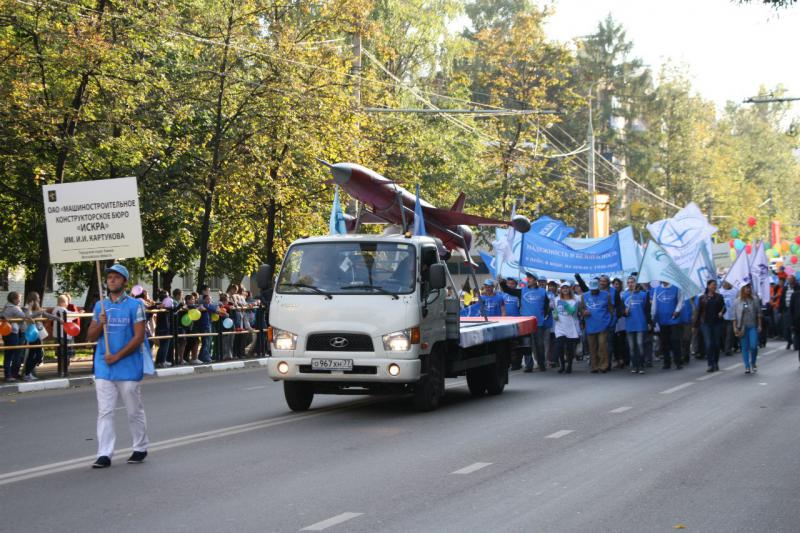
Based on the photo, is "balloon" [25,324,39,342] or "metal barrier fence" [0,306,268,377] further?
"metal barrier fence" [0,306,268,377]

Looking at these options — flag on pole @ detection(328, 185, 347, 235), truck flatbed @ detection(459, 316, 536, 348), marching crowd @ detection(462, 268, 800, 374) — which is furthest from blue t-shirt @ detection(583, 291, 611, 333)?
flag on pole @ detection(328, 185, 347, 235)

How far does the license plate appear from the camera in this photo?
13805mm

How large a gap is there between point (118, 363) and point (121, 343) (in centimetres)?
18

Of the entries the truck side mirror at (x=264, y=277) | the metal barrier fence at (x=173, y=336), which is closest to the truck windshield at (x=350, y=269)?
the truck side mirror at (x=264, y=277)

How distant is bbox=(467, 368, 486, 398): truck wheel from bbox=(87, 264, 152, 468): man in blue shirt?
7559 mm

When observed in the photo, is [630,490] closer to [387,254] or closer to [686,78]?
[387,254]

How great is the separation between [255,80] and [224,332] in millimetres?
6454

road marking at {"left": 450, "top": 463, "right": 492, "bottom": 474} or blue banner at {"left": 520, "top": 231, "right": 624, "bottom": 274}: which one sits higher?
blue banner at {"left": 520, "top": 231, "right": 624, "bottom": 274}

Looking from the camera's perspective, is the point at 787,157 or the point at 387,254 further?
the point at 787,157

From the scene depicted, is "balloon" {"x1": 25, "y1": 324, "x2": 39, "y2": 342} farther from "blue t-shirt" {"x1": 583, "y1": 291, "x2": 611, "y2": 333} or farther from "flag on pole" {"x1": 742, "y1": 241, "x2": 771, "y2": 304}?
"flag on pole" {"x1": 742, "y1": 241, "x2": 771, "y2": 304}

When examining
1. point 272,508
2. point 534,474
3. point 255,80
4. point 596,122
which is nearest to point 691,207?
point 255,80

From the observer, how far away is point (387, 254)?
14.5 meters

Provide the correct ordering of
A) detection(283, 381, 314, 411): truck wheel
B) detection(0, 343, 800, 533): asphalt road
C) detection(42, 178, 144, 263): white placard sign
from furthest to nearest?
detection(283, 381, 314, 411): truck wheel
detection(42, 178, 144, 263): white placard sign
detection(0, 343, 800, 533): asphalt road

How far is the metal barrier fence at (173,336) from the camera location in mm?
21547
